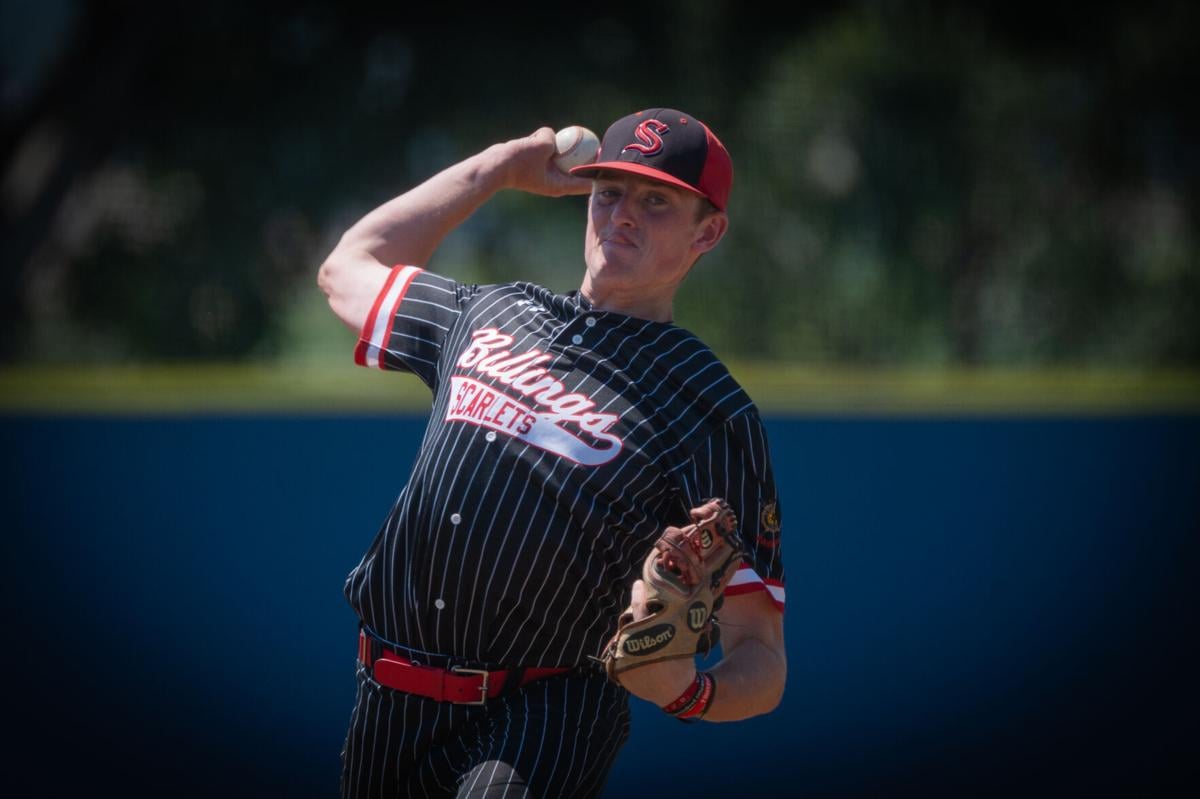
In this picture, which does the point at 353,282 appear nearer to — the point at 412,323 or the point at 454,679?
the point at 412,323

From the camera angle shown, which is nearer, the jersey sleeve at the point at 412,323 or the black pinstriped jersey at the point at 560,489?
the black pinstriped jersey at the point at 560,489

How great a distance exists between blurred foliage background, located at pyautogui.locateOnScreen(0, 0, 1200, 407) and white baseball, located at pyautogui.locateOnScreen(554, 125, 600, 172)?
13.6ft

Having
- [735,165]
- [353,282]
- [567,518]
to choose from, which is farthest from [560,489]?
[735,165]

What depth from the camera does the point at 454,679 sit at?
86.3 inches

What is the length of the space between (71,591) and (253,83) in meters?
4.02

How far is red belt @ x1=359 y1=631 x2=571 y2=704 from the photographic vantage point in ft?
7.18

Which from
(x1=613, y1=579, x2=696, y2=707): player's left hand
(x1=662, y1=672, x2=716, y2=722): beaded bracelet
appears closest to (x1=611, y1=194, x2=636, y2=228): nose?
(x1=613, y1=579, x2=696, y2=707): player's left hand

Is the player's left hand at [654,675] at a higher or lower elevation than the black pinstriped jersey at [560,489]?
lower

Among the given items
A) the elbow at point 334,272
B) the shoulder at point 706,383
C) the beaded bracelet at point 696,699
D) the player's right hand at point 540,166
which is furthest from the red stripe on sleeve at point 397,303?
the beaded bracelet at point 696,699

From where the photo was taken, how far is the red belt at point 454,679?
219 centimetres

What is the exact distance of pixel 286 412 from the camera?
14.8ft

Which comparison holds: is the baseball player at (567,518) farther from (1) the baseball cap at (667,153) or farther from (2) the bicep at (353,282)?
(2) the bicep at (353,282)

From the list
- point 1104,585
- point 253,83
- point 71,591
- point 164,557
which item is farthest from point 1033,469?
point 253,83

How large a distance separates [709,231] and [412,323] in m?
0.58
